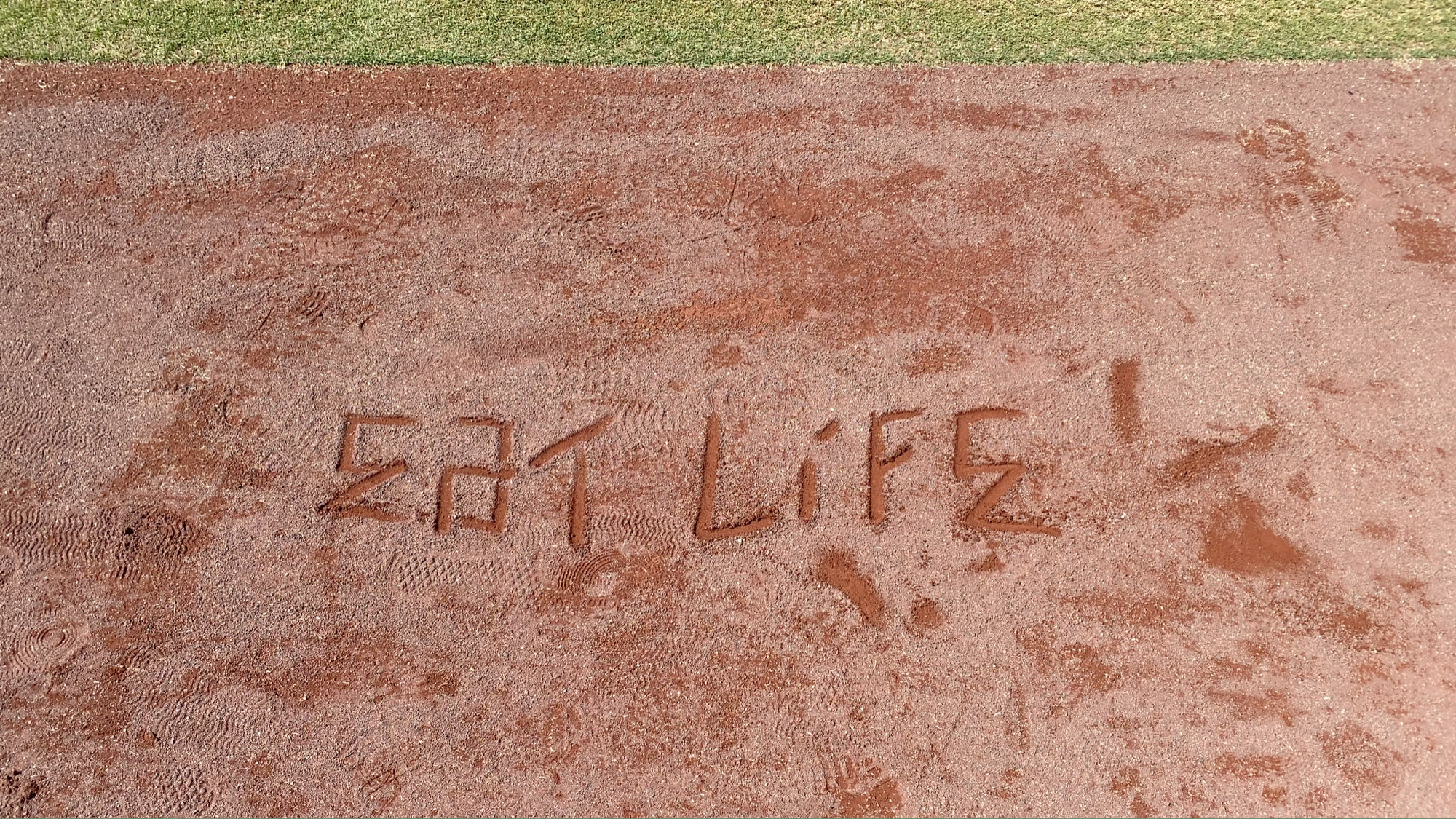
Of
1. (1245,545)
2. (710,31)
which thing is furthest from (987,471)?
(710,31)

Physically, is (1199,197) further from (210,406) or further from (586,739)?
(210,406)

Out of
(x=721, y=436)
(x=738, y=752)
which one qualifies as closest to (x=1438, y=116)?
(x=721, y=436)

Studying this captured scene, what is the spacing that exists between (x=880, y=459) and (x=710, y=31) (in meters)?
2.83

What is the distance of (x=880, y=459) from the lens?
3.94 metres

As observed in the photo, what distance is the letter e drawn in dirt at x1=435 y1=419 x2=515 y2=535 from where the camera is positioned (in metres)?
3.94

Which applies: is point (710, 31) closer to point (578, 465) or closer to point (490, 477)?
point (578, 465)

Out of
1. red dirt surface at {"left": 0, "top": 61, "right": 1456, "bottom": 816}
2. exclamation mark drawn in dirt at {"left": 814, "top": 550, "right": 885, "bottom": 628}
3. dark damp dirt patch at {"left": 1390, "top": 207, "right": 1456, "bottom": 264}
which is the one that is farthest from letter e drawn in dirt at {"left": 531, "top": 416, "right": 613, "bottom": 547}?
dark damp dirt patch at {"left": 1390, "top": 207, "right": 1456, "bottom": 264}

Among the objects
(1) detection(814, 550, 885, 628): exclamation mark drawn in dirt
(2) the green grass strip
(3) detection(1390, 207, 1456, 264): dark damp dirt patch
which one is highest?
(2) the green grass strip

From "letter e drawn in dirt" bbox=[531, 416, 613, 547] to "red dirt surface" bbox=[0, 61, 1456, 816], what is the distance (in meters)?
0.02

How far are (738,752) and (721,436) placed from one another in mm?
1525

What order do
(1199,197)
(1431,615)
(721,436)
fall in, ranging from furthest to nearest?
(1199,197) → (721,436) → (1431,615)

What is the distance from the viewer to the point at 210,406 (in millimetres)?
4078

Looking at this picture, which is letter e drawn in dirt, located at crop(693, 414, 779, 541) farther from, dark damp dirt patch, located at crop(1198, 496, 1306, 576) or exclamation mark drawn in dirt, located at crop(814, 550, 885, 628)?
dark damp dirt patch, located at crop(1198, 496, 1306, 576)

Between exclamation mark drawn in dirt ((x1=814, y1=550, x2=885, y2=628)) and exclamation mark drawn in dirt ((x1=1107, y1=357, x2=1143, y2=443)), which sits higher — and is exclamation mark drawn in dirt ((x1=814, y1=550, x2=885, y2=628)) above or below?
below
